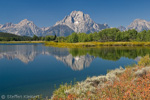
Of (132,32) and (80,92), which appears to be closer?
(80,92)

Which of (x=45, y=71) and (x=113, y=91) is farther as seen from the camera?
(x=45, y=71)

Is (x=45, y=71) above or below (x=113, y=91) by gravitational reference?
below

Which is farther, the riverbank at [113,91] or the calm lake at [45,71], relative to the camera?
the calm lake at [45,71]

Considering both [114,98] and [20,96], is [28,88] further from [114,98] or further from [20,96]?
[114,98]

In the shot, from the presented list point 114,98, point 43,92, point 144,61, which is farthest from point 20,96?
point 144,61

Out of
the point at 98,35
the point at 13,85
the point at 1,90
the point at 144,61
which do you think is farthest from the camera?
the point at 98,35

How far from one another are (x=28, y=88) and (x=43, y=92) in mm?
3208

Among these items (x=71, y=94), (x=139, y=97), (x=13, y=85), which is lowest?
(x=13, y=85)

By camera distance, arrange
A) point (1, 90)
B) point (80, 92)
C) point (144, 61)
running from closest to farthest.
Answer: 1. point (80, 92)
2. point (1, 90)
3. point (144, 61)

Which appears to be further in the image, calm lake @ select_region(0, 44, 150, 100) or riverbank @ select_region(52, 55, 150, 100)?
calm lake @ select_region(0, 44, 150, 100)

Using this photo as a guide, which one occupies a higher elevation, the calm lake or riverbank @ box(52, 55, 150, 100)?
riverbank @ box(52, 55, 150, 100)

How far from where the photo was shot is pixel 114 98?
381 inches

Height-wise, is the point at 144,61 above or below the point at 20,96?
above

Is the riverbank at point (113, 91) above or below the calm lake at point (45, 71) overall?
above
